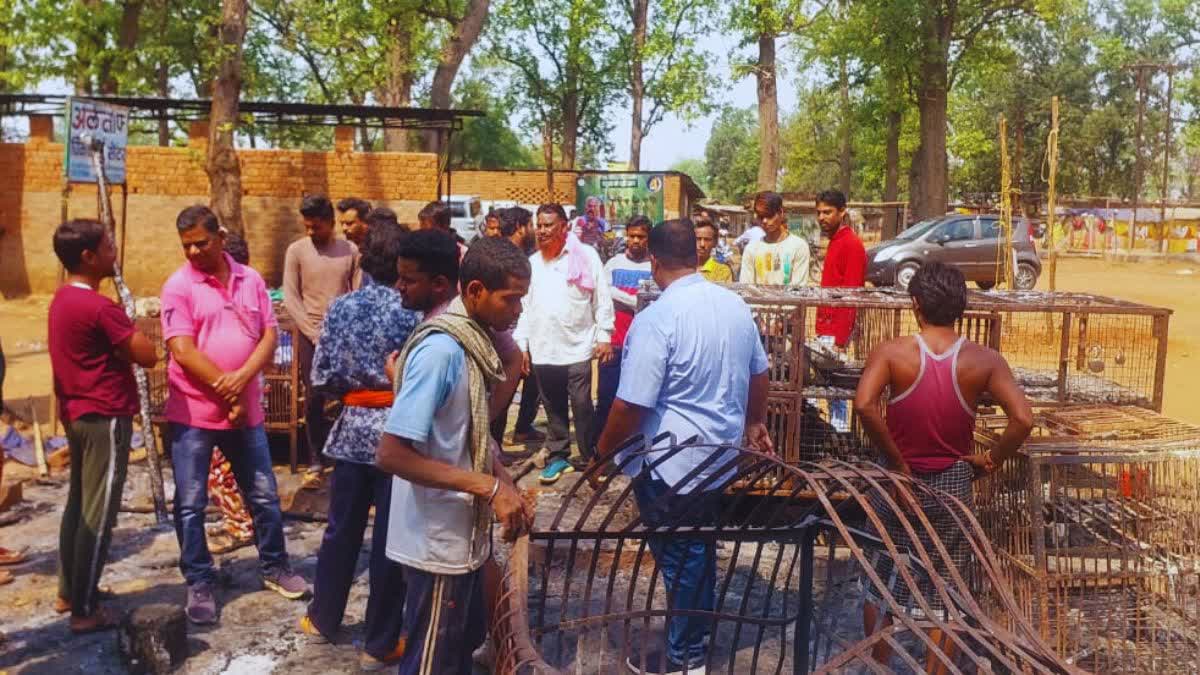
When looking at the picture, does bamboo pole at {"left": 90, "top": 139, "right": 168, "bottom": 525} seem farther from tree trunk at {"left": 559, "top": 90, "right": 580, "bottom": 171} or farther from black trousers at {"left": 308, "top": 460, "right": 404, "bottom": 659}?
tree trunk at {"left": 559, "top": 90, "right": 580, "bottom": 171}

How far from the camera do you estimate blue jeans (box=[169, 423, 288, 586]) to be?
4258mm

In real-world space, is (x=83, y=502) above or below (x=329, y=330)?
below

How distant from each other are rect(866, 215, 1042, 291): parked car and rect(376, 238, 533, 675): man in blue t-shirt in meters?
18.6

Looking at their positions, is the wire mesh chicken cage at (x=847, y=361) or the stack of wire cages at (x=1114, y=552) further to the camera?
the wire mesh chicken cage at (x=847, y=361)

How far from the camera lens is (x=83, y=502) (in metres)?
4.16

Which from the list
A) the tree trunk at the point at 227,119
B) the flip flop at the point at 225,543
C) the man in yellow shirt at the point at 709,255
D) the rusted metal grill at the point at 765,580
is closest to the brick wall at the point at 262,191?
the tree trunk at the point at 227,119

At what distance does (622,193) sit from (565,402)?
2016 centimetres

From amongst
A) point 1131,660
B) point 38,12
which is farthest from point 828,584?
point 38,12

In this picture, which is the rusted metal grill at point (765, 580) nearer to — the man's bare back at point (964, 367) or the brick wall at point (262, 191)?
the man's bare back at point (964, 367)

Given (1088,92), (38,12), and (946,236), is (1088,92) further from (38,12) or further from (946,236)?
(38,12)

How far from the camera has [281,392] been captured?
267 inches

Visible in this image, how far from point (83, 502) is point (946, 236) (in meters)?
19.4

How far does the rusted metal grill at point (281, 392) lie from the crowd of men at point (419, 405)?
6.54ft

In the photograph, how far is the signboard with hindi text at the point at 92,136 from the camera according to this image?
6.55m
